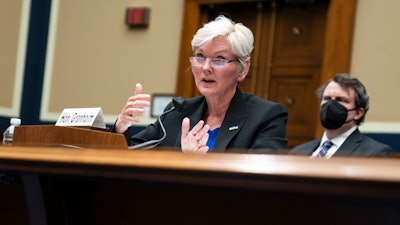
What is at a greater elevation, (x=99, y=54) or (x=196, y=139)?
(x=99, y=54)

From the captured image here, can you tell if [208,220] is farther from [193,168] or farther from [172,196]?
[193,168]

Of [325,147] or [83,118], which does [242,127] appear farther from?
[325,147]

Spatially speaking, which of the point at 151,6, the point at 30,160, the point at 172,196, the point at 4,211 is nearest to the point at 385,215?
the point at 172,196

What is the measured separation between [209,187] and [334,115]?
2043 mm

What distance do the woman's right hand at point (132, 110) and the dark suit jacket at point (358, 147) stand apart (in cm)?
82

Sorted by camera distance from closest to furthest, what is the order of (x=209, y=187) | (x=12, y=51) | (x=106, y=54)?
(x=209, y=187) < (x=106, y=54) < (x=12, y=51)

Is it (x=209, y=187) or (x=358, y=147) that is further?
(x=358, y=147)

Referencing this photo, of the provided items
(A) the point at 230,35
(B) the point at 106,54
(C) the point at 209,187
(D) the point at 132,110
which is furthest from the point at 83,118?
(B) the point at 106,54

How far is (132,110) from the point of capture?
1.96m

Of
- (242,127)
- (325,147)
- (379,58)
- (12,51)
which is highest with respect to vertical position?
(379,58)

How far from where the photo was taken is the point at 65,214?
129 centimetres

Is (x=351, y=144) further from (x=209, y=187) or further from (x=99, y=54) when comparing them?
(x=99, y=54)

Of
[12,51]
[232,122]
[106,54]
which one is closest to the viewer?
[232,122]

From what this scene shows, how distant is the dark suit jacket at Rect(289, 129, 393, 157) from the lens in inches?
99.3
